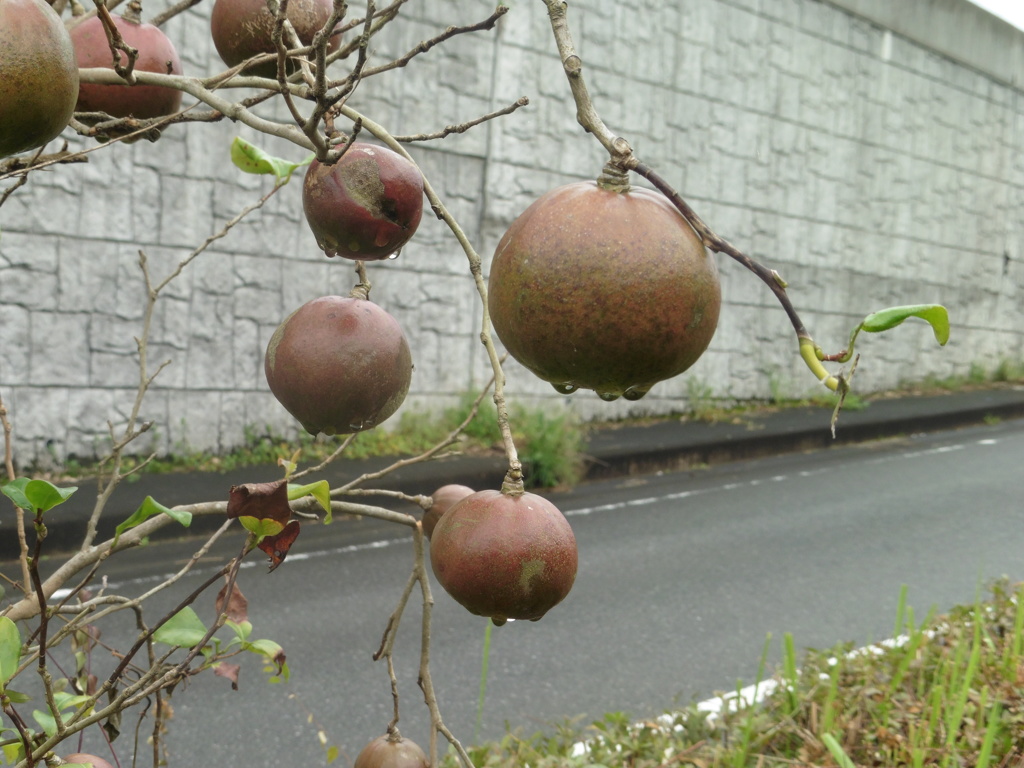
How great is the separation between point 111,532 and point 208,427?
111 cm

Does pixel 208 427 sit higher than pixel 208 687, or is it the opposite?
pixel 208 427

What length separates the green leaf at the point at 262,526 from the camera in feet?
2.60

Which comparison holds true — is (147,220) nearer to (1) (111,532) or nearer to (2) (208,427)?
(2) (208,427)

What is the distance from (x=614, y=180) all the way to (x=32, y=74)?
13.5 inches

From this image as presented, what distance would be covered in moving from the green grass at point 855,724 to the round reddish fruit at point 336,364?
1368 mm

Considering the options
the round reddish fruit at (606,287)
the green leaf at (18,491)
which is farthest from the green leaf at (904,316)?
the green leaf at (18,491)

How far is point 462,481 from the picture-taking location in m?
5.89

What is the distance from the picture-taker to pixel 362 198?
74 cm

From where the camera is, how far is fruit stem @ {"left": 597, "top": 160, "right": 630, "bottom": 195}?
56 centimetres

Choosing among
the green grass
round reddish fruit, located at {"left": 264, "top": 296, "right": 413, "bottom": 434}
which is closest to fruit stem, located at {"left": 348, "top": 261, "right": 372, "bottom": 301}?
round reddish fruit, located at {"left": 264, "top": 296, "right": 413, "bottom": 434}

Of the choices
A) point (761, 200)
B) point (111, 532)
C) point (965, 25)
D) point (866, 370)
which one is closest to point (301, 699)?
point (111, 532)

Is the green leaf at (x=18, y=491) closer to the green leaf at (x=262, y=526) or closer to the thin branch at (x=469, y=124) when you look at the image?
the green leaf at (x=262, y=526)

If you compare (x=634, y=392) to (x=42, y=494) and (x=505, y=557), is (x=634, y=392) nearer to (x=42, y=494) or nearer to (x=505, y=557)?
(x=505, y=557)

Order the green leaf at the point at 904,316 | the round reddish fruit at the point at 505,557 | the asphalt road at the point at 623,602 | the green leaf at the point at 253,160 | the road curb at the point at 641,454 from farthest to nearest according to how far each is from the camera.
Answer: the road curb at the point at 641,454, the asphalt road at the point at 623,602, the green leaf at the point at 253,160, the round reddish fruit at the point at 505,557, the green leaf at the point at 904,316
